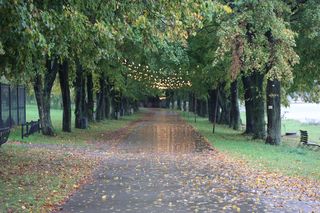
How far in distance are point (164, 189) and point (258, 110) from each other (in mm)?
17340

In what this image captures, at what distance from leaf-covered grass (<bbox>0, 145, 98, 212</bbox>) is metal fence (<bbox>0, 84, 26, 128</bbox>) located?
32.0 ft

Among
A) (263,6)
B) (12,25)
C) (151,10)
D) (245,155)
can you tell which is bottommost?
(245,155)

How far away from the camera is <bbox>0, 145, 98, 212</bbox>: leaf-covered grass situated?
30.5ft

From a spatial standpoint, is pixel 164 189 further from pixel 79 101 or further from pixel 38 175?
pixel 79 101

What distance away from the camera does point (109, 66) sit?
3425 cm

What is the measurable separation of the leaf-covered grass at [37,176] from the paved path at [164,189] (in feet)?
1.31

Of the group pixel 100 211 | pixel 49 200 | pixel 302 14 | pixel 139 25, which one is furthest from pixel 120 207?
pixel 302 14

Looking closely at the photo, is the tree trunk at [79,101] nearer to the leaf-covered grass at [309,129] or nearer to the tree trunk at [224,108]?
the leaf-covered grass at [309,129]

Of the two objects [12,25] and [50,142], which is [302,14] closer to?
[50,142]

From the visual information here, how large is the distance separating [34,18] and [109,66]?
87.8ft

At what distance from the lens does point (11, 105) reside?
29.8m

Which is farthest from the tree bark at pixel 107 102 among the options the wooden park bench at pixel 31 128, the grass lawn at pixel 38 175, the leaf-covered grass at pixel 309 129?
the grass lawn at pixel 38 175

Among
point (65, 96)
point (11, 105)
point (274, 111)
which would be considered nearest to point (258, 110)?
point (274, 111)

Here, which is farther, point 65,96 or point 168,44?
point 65,96
